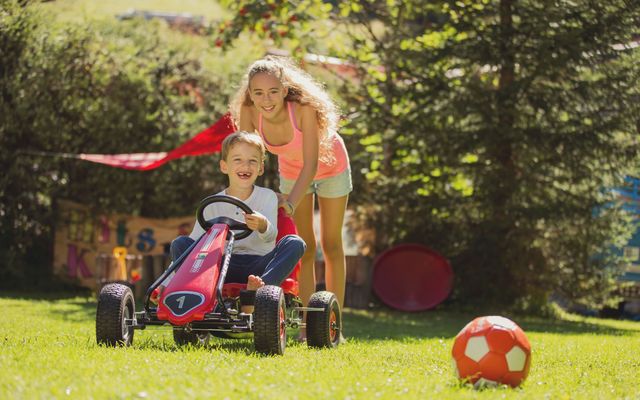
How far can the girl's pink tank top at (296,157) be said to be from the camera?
5.32m

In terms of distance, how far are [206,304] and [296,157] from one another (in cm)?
157

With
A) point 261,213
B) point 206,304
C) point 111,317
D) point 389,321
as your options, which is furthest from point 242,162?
point 389,321

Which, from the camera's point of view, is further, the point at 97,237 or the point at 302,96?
the point at 97,237

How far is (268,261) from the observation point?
464 cm

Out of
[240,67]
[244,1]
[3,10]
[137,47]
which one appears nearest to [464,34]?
[244,1]

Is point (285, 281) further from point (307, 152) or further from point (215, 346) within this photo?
point (307, 152)

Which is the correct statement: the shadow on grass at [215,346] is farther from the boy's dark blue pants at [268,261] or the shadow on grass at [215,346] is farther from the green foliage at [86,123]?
the green foliage at [86,123]

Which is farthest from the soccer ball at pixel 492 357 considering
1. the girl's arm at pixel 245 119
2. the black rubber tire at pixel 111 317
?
the girl's arm at pixel 245 119

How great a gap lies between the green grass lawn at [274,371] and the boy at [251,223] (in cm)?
43

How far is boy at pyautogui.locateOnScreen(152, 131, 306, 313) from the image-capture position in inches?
179

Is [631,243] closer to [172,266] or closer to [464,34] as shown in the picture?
[464,34]

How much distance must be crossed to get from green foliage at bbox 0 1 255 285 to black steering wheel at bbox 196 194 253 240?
21.1ft

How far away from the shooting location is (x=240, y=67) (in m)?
12.1

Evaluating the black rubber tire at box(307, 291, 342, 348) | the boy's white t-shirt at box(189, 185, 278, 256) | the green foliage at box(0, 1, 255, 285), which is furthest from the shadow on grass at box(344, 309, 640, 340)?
the green foliage at box(0, 1, 255, 285)
